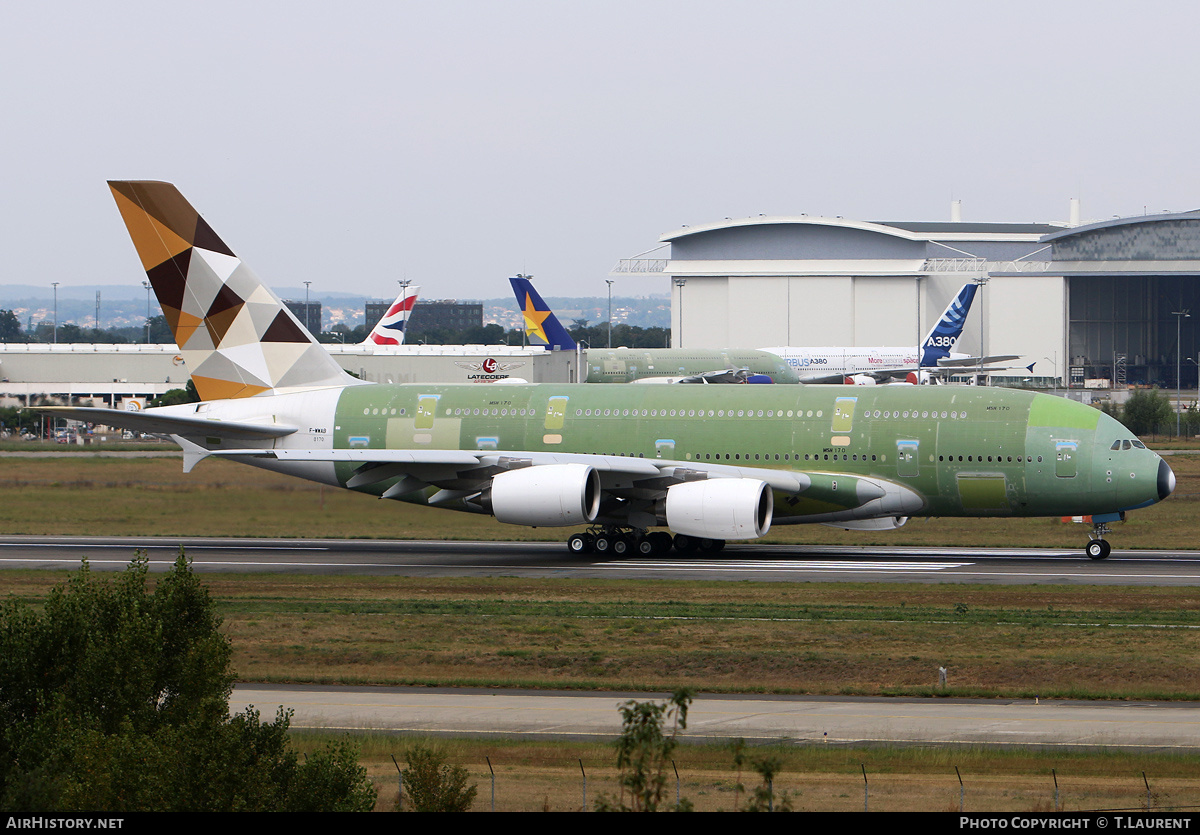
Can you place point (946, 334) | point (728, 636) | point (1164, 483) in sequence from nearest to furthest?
point (728, 636) → point (1164, 483) → point (946, 334)

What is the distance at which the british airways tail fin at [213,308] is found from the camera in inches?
1626

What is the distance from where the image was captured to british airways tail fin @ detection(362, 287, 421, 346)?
132m

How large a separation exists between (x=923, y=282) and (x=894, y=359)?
18932 mm

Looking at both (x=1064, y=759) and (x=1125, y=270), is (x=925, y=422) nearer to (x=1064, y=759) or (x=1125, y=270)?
(x=1064, y=759)

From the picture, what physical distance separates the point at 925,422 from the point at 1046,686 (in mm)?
16254

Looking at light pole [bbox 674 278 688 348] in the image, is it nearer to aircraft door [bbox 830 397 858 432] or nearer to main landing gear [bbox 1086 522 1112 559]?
aircraft door [bbox 830 397 858 432]

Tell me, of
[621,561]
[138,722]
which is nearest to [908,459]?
[621,561]

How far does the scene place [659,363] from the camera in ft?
356

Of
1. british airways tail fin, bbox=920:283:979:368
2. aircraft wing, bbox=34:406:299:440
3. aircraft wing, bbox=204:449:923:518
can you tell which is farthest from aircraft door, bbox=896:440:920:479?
british airways tail fin, bbox=920:283:979:368

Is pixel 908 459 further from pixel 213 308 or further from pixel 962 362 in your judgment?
pixel 962 362

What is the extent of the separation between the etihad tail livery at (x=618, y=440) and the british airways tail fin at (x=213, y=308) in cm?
5

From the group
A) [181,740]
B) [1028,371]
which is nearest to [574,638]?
[181,740]

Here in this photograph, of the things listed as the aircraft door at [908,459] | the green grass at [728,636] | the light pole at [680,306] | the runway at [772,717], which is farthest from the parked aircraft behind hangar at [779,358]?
the runway at [772,717]

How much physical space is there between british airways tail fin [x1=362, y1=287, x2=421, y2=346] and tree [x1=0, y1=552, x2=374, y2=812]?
11427cm
